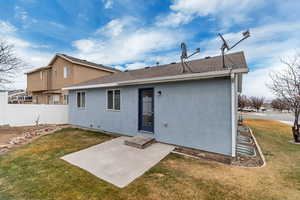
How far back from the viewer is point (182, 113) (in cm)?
497

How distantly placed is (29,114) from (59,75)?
560 centimetres

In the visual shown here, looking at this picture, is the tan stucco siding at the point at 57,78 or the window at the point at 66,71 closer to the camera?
the tan stucco siding at the point at 57,78

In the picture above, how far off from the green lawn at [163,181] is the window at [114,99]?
3.46m

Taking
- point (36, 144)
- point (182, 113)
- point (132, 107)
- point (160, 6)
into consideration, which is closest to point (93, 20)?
point (160, 6)

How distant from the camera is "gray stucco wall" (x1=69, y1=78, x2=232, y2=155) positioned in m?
4.20

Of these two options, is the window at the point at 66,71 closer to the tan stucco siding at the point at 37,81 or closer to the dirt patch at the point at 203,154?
the tan stucco siding at the point at 37,81

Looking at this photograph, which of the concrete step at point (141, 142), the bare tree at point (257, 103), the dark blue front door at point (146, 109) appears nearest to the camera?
the concrete step at point (141, 142)

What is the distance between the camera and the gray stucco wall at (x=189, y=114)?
13.8 feet

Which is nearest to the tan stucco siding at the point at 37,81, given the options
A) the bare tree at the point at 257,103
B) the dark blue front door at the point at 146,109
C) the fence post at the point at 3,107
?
the fence post at the point at 3,107

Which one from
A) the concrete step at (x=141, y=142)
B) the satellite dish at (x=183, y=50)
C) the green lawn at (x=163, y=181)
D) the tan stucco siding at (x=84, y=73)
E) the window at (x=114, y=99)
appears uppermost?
the tan stucco siding at (x=84, y=73)

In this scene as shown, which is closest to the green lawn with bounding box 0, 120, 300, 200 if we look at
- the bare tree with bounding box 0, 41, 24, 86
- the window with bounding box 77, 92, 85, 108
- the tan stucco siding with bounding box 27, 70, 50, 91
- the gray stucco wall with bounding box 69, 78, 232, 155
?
the gray stucco wall with bounding box 69, 78, 232, 155

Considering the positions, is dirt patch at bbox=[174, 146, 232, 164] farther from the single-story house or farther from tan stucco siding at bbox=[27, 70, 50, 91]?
tan stucco siding at bbox=[27, 70, 50, 91]

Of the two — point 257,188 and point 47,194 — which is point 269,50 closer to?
point 257,188

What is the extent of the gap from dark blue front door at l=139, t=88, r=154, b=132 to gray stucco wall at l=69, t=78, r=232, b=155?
0.73ft
